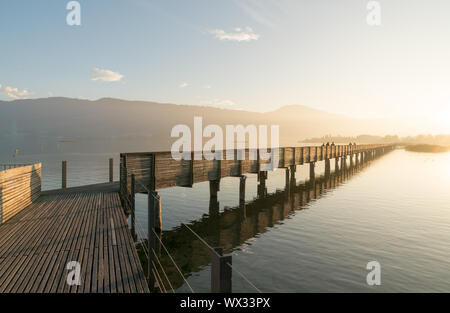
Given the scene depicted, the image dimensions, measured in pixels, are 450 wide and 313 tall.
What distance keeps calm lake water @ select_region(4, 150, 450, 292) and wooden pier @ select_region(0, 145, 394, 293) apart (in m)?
2.48

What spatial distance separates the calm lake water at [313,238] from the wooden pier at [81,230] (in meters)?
2.48

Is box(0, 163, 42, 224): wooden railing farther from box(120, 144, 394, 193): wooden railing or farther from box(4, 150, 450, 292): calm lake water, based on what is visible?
box(4, 150, 450, 292): calm lake water

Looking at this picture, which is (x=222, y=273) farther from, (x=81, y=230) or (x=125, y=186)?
(x=125, y=186)

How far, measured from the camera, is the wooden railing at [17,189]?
35.9 ft

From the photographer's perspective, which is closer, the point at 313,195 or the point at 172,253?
the point at 172,253

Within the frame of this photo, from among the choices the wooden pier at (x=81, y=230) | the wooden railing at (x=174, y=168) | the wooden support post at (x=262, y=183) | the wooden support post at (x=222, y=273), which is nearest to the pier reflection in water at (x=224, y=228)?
the wooden support post at (x=262, y=183)

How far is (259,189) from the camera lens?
27172 mm

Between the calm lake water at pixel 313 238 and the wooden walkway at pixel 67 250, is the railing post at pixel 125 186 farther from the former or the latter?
the calm lake water at pixel 313 238

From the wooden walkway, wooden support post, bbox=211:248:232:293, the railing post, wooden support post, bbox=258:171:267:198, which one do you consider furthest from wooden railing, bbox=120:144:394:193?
wooden support post, bbox=211:248:232:293

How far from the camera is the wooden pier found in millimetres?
6473
